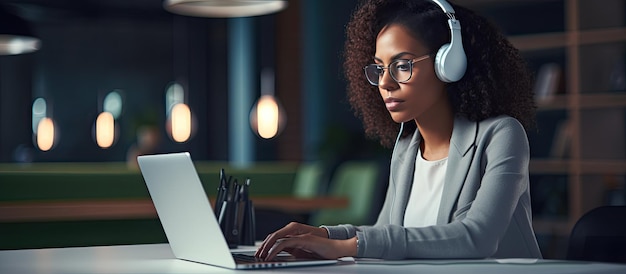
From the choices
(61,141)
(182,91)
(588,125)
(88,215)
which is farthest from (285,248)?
(61,141)

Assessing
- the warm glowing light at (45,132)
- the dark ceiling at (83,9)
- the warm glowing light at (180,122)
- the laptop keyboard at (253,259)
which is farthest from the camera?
the dark ceiling at (83,9)

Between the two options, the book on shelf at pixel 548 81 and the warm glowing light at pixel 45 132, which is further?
the warm glowing light at pixel 45 132

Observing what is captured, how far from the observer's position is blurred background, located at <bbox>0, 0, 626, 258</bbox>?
568 cm

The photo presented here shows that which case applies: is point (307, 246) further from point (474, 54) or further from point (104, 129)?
point (104, 129)

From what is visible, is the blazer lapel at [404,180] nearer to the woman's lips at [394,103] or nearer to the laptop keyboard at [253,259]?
the woman's lips at [394,103]

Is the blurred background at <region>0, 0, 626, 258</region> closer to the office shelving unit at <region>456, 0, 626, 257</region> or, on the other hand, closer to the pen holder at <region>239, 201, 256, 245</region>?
the office shelving unit at <region>456, 0, 626, 257</region>

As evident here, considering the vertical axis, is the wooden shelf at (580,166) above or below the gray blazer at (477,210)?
below

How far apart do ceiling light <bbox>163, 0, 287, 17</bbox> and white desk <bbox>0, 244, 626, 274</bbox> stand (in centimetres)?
212

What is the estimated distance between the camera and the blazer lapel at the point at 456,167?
1870mm

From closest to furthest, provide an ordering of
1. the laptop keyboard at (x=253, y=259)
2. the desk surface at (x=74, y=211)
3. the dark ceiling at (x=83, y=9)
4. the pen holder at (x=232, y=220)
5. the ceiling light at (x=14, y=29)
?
the laptop keyboard at (x=253, y=259), the pen holder at (x=232, y=220), the desk surface at (x=74, y=211), the ceiling light at (x=14, y=29), the dark ceiling at (x=83, y=9)

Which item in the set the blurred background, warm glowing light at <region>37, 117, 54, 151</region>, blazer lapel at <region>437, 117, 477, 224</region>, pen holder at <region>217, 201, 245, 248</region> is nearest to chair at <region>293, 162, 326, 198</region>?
the blurred background

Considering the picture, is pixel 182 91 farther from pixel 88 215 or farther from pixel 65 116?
pixel 88 215

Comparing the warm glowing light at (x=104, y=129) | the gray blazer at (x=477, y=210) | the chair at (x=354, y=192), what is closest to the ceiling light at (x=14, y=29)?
the chair at (x=354, y=192)

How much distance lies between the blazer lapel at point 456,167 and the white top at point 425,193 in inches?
2.7
